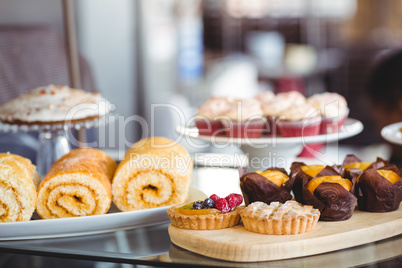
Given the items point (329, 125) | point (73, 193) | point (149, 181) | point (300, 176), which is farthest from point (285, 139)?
point (73, 193)

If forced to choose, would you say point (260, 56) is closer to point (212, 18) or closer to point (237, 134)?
point (212, 18)

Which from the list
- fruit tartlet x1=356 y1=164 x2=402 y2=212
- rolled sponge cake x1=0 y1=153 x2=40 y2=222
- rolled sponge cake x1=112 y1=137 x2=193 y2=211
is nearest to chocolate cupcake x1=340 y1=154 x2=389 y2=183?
fruit tartlet x1=356 y1=164 x2=402 y2=212

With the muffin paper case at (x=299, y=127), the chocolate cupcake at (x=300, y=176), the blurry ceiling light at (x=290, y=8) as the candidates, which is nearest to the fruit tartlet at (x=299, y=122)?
the muffin paper case at (x=299, y=127)

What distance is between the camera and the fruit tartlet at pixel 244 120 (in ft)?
4.91

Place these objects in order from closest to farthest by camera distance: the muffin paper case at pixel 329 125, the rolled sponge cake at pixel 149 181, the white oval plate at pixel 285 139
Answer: the rolled sponge cake at pixel 149 181, the white oval plate at pixel 285 139, the muffin paper case at pixel 329 125

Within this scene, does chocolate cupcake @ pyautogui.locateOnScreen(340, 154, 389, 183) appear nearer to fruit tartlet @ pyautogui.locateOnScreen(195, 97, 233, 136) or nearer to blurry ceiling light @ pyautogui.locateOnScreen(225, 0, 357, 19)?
fruit tartlet @ pyautogui.locateOnScreen(195, 97, 233, 136)

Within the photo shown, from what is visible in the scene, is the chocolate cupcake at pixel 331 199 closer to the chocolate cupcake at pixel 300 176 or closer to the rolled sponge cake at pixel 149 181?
the chocolate cupcake at pixel 300 176

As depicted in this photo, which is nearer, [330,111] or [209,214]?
[209,214]

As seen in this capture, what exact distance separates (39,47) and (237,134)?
6.13 feet

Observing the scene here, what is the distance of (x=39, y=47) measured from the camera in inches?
118

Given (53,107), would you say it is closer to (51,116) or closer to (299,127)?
(51,116)

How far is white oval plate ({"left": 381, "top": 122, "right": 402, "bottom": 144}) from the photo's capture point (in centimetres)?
130

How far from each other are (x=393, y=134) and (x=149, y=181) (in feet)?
2.16

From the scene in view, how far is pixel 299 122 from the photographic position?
4.91 feet
